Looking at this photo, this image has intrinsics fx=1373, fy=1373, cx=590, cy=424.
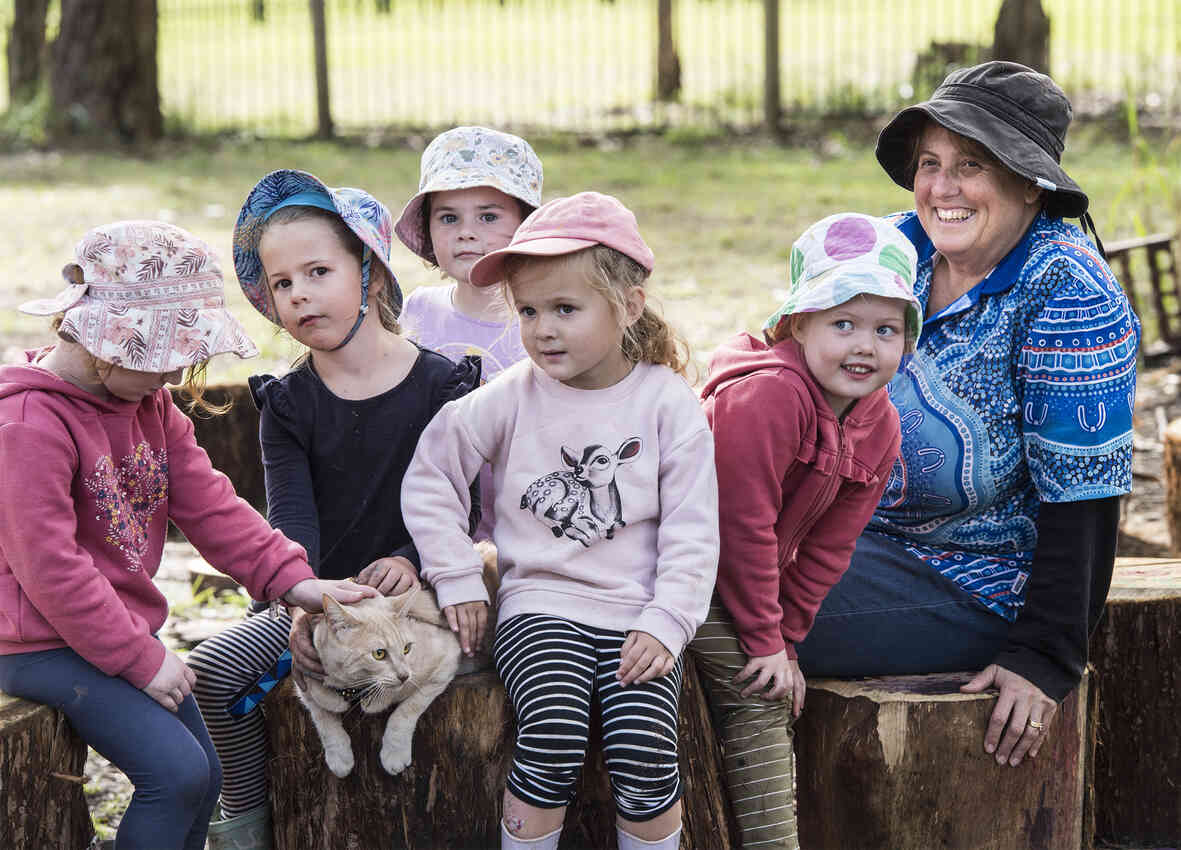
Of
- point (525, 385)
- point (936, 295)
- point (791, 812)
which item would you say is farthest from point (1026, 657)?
point (525, 385)

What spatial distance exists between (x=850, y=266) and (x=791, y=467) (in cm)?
40

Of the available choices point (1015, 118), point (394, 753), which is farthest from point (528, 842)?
point (1015, 118)

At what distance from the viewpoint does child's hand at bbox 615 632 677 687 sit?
2469mm

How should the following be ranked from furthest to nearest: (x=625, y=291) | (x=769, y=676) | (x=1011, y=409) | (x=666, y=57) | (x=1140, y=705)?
(x=666, y=57), (x=1140, y=705), (x=1011, y=409), (x=769, y=676), (x=625, y=291)

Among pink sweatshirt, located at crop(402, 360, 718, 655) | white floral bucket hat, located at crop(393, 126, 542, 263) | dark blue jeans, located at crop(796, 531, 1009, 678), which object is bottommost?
dark blue jeans, located at crop(796, 531, 1009, 678)

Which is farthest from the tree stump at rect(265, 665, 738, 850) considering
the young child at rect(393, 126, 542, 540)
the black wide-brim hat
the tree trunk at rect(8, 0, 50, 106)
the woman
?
the tree trunk at rect(8, 0, 50, 106)

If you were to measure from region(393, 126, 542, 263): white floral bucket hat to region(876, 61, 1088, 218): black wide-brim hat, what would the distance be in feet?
2.97

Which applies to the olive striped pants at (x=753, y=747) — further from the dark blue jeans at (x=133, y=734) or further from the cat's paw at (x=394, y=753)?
the dark blue jeans at (x=133, y=734)

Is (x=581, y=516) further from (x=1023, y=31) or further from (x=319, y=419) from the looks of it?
(x=1023, y=31)

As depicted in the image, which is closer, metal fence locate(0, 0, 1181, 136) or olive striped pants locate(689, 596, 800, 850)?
olive striped pants locate(689, 596, 800, 850)

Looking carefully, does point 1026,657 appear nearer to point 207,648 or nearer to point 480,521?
point 480,521

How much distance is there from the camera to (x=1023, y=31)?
12406 millimetres

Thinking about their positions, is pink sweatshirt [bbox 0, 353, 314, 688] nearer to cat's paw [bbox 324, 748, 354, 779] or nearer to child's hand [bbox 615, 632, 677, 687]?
cat's paw [bbox 324, 748, 354, 779]

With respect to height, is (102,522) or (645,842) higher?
(102,522)
